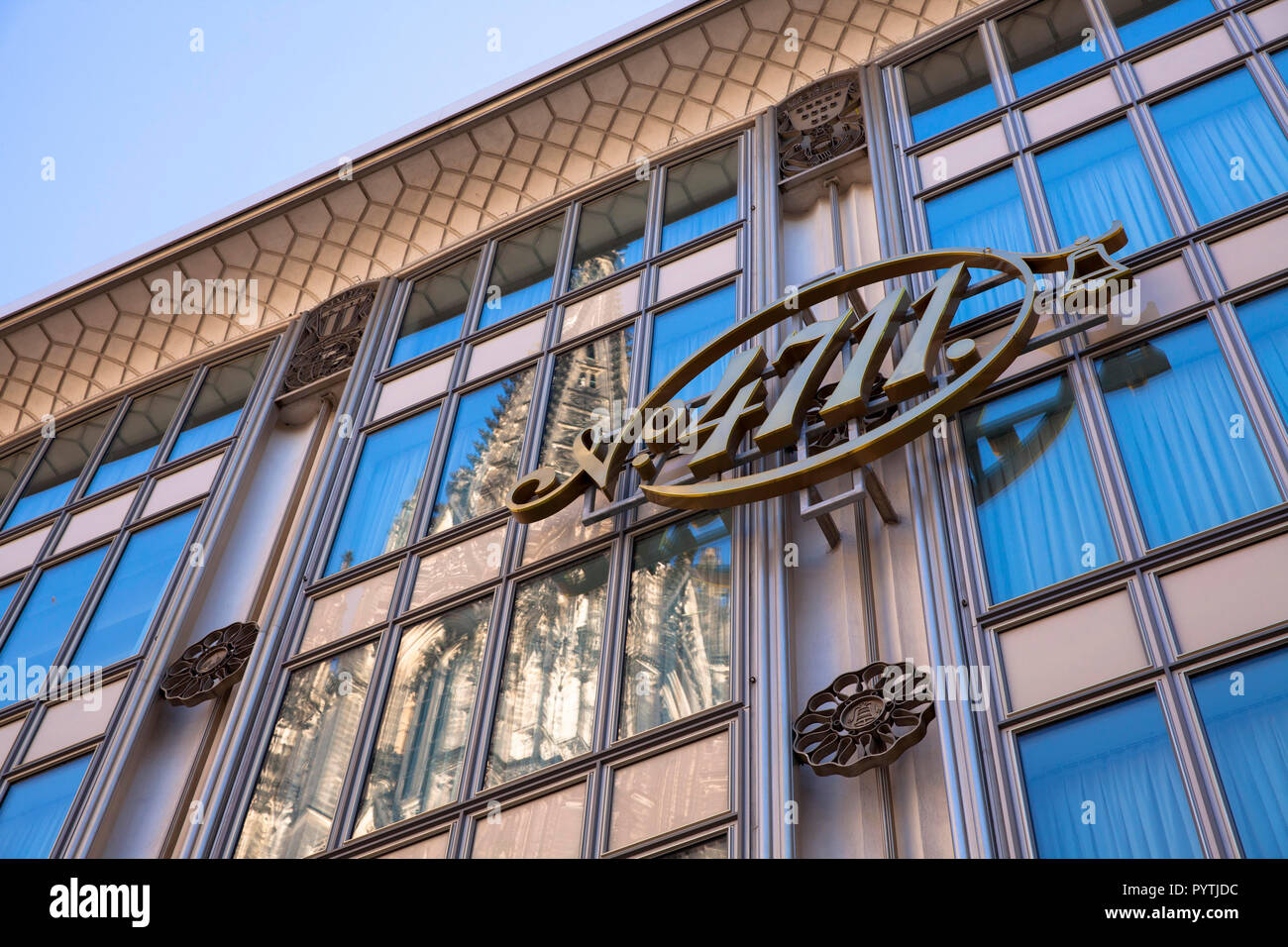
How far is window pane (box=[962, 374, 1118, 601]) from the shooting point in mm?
7840

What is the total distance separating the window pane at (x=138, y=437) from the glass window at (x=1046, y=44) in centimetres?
853

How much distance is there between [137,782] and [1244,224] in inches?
322

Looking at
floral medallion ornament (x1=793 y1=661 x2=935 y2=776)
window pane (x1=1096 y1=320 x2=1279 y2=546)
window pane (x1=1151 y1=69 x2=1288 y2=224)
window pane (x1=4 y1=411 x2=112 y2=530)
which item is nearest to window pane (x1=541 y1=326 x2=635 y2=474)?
floral medallion ornament (x1=793 y1=661 x2=935 y2=776)

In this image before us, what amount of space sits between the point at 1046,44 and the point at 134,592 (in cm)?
875

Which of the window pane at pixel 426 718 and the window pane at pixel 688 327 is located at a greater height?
the window pane at pixel 688 327

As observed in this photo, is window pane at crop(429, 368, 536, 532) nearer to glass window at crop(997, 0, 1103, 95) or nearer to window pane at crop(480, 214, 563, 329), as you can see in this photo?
window pane at crop(480, 214, 563, 329)

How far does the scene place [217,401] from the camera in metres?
14.6

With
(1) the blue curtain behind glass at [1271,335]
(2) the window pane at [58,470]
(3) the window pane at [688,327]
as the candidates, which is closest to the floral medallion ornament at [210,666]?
(3) the window pane at [688,327]

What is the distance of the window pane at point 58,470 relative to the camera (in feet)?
47.5

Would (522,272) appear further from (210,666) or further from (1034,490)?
(1034,490)

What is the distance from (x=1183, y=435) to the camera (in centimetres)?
805

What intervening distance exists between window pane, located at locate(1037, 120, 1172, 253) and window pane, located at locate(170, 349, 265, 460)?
7.73 metres

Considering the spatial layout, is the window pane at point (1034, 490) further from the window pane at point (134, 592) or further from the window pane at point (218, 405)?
the window pane at point (218, 405)
